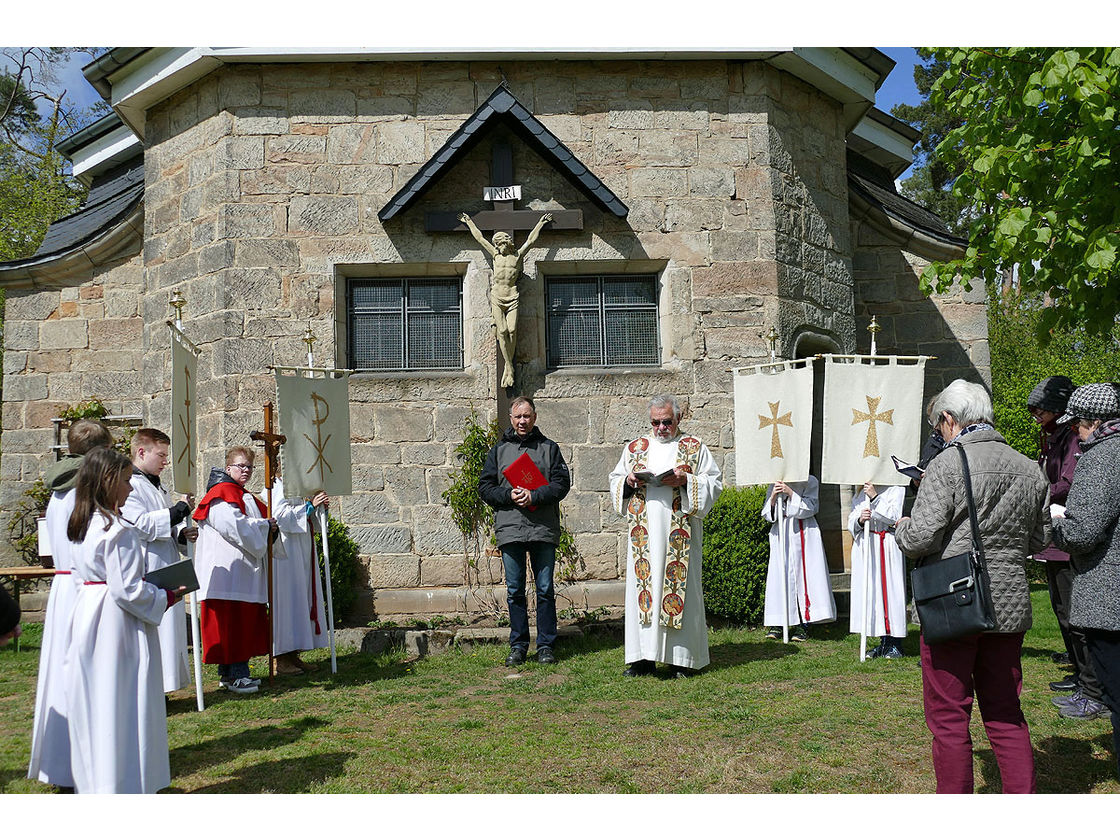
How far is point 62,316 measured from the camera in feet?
35.9

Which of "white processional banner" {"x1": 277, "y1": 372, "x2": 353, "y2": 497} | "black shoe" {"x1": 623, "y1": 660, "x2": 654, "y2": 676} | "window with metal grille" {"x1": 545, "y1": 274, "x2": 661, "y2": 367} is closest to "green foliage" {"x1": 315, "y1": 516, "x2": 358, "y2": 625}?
"white processional banner" {"x1": 277, "y1": 372, "x2": 353, "y2": 497}

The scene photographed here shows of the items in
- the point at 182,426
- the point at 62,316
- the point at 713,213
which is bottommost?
the point at 182,426

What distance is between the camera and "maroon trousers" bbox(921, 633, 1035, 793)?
13.0 feet

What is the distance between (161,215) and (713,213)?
5.76 m

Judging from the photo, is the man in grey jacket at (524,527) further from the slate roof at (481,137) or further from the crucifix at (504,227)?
the slate roof at (481,137)

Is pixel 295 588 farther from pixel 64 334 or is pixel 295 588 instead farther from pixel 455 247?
pixel 64 334

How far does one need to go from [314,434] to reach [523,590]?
2071 millimetres

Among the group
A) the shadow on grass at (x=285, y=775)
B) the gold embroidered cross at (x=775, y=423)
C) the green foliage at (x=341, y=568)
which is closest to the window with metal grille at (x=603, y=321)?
the gold embroidered cross at (x=775, y=423)

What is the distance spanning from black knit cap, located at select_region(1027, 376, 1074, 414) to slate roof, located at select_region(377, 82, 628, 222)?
182 inches

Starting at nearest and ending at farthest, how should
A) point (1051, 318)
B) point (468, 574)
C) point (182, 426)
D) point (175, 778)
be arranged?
1. point (175, 778)
2. point (182, 426)
3. point (1051, 318)
4. point (468, 574)

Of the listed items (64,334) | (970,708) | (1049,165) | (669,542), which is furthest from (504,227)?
(970,708)

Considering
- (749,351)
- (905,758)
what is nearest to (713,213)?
(749,351)

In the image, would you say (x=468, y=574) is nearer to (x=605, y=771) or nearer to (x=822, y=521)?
(x=822, y=521)

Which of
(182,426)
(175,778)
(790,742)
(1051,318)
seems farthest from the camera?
(1051,318)
